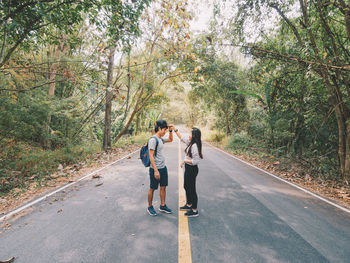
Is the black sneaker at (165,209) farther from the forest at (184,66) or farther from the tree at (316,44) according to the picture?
the tree at (316,44)

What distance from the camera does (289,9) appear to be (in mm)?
6500

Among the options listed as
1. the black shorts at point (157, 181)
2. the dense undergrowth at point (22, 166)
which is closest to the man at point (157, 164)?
the black shorts at point (157, 181)

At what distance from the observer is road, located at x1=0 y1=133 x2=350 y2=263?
2.55 meters

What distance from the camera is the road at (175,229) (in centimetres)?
255

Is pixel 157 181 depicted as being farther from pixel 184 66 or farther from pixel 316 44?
pixel 184 66

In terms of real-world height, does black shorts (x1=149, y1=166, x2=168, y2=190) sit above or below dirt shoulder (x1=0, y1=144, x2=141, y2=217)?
above

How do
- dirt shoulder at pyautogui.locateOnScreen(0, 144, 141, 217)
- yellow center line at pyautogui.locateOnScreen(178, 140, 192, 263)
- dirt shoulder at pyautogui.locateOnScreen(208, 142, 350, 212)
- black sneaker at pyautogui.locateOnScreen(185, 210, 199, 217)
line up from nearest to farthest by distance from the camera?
yellow center line at pyautogui.locateOnScreen(178, 140, 192, 263) < black sneaker at pyautogui.locateOnScreen(185, 210, 199, 217) < dirt shoulder at pyautogui.locateOnScreen(0, 144, 141, 217) < dirt shoulder at pyautogui.locateOnScreen(208, 142, 350, 212)

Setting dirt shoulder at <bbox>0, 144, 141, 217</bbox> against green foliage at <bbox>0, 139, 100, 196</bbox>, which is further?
green foliage at <bbox>0, 139, 100, 196</bbox>

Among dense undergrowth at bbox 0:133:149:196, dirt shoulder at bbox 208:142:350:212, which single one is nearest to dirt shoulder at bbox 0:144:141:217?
dense undergrowth at bbox 0:133:149:196

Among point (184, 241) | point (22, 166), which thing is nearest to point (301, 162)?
point (184, 241)

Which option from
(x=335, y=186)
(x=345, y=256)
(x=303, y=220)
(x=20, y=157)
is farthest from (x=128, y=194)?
(x=335, y=186)

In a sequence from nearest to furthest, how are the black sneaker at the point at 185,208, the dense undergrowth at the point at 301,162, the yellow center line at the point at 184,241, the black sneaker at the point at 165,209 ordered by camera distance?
1. the yellow center line at the point at 184,241
2. the black sneaker at the point at 165,209
3. the black sneaker at the point at 185,208
4. the dense undergrowth at the point at 301,162

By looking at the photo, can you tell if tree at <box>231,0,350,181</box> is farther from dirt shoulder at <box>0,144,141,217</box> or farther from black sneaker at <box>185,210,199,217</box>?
dirt shoulder at <box>0,144,141,217</box>

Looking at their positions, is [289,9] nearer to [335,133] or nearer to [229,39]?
[229,39]
